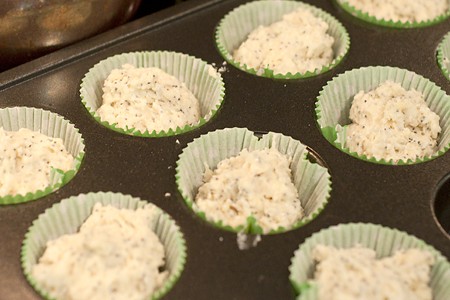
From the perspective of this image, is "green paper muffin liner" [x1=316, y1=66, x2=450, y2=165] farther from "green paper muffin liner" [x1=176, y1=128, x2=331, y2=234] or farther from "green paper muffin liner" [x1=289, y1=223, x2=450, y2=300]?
"green paper muffin liner" [x1=289, y1=223, x2=450, y2=300]

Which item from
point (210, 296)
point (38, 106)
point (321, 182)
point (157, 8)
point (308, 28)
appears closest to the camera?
point (210, 296)

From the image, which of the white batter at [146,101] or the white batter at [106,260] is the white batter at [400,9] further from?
the white batter at [106,260]

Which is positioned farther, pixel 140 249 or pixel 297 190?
pixel 297 190

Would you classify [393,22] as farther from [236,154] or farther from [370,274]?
[370,274]

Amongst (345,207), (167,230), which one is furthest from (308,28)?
(167,230)

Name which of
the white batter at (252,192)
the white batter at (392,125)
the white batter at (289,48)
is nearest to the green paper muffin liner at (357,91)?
the white batter at (392,125)

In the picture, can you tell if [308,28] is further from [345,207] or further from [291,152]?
[345,207]

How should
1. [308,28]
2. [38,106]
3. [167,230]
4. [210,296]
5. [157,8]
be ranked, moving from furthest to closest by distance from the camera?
[157,8]
[308,28]
[38,106]
[167,230]
[210,296]

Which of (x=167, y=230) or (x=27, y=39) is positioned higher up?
(x=27, y=39)

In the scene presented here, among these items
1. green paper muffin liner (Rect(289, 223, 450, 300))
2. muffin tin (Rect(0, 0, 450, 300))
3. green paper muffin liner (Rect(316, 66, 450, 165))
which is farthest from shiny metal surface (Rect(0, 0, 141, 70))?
green paper muffin liner (Rect(289, 223, 450, 300))
